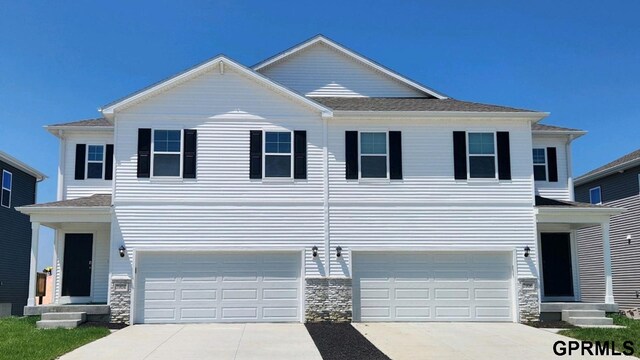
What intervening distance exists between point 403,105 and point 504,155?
128 inches

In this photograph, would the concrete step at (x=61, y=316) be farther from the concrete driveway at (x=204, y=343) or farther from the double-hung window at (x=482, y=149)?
the double-hung window at (x=482, y=149)

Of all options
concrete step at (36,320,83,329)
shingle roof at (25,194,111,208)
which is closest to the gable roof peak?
shingle roof at (25,194,111,208)

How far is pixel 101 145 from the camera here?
19.3 meters

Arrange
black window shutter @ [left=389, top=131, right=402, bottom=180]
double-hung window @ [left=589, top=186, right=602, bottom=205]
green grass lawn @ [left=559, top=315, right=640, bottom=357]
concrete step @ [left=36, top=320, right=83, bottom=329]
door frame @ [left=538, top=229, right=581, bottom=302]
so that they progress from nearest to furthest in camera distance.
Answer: green grass lawn @ [left=559, top=315, right=640, bottom=357]
concrete step @ [left=36, top=320, right=83, bottom=329]
black window shutter @ [left=389, top=131, right=402, bottom=180]
door frame @ [left=538, top=229, right=581, bottom=302]
double-hung window @ [left=589, top=186, right=602, bottom=205]

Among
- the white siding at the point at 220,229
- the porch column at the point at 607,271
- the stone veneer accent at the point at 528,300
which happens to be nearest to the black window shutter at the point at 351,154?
the white siding at the point at 220,229

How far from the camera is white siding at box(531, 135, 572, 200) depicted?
19.5m

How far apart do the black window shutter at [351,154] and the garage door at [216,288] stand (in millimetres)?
2901

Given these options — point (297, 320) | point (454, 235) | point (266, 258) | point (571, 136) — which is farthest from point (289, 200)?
point (571, 136)

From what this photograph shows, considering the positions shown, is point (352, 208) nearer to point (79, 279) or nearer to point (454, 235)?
point (454, 235)

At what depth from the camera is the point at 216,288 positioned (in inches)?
663

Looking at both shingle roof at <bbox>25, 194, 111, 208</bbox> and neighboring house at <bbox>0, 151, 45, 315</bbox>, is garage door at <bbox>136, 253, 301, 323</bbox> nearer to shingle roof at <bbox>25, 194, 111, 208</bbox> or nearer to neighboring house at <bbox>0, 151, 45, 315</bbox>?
shingle roof at <bbox>25, 194, 111, 208</bbox>

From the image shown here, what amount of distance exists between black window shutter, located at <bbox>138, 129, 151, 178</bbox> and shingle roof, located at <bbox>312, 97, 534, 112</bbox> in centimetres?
525

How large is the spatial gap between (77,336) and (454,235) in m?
10.1

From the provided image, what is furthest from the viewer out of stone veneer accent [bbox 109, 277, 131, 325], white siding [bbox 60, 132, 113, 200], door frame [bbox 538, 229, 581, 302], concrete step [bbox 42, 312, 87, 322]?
white siding [bbox 60, 132, 113, 200]
